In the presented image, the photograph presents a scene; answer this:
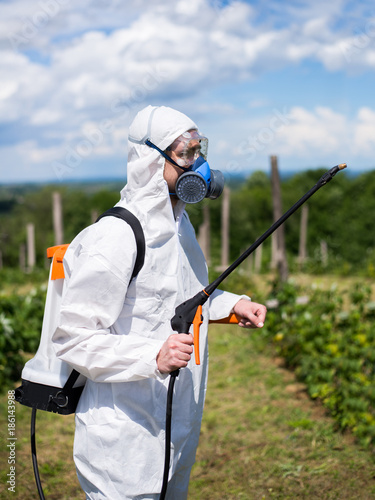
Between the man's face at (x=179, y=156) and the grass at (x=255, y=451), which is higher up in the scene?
the man's face at (x=179, y=156)

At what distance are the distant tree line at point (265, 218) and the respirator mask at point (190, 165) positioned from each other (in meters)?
33.9

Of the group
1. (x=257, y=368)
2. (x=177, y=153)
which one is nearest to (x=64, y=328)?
(x=177, y=153)

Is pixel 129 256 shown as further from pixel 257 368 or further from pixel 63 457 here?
pixel 257 368

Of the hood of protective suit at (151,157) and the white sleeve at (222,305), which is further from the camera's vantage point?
the white sleeve at (222,305)

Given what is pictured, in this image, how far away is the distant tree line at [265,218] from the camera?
124ft

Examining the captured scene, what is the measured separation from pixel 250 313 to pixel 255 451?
7.35 feet

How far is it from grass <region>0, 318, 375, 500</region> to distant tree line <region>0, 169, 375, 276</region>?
3103cm

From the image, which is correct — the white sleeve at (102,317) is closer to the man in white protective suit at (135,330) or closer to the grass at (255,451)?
the man in white protective suit at (135,330)

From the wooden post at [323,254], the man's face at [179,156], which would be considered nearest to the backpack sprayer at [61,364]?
the man's face at [179,156]

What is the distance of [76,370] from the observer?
1731 mm

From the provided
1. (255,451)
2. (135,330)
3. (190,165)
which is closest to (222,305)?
(135,330)

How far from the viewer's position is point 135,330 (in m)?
1.71

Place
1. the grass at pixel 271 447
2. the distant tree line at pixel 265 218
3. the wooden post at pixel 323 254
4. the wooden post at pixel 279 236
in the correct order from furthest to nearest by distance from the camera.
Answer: the distant tree line at pixel 265 218 < the wooden post at pixel 323 254 < the wooden post at pixel 279 236 < the grass at pixel 271 447

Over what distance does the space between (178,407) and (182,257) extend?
52 cm
